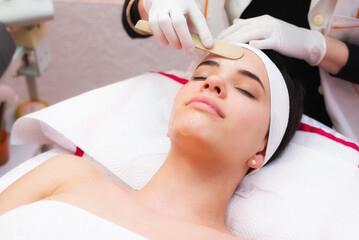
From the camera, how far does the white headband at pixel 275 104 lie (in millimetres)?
1104

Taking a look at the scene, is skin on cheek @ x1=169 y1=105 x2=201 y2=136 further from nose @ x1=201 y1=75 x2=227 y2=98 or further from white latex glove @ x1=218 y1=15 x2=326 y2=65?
white latex glove @ x1=218 y1=15 x2=326 y2=65

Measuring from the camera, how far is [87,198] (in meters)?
0.92

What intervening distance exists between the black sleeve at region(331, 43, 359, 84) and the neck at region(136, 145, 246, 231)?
57 cm

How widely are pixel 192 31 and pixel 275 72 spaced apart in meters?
0.31

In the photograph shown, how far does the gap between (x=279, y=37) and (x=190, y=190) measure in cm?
59

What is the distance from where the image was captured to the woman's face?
0.96 meters

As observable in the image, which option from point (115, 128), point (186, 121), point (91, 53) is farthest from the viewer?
point (91, 53)

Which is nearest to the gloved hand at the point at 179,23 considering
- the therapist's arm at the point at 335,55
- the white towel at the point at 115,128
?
the white towel at the point at 115,128

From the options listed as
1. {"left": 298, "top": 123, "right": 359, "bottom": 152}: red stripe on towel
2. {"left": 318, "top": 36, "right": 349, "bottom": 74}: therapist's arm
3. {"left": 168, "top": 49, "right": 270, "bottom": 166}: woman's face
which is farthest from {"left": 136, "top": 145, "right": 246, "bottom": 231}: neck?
{"left": 318, "top": 36, "right": 349, "bottom": 74}: therapist's arm

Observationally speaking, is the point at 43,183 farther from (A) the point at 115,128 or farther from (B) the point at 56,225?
(A) the point at 115,128

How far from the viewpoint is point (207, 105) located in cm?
98

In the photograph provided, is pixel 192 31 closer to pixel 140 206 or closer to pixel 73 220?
pixel 140 206

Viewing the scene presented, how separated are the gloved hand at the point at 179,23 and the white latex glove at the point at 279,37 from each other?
15 centimetres

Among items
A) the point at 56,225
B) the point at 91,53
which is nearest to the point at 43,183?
the point at 56,225
